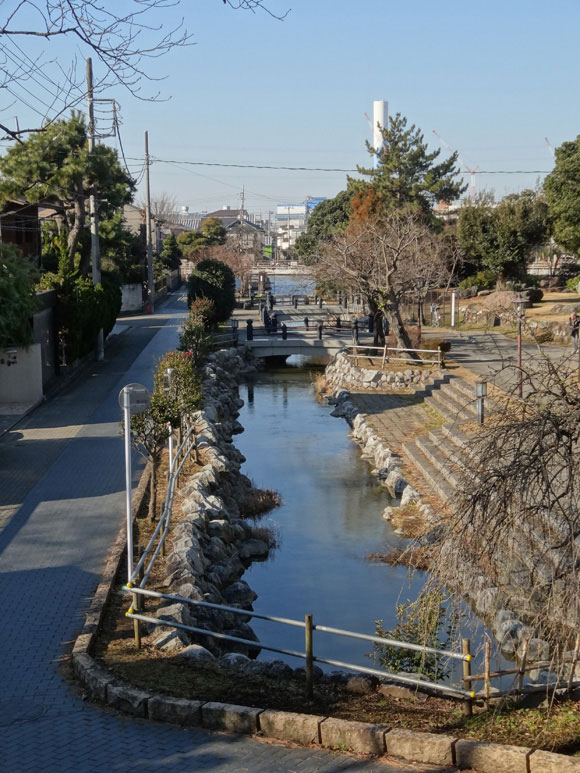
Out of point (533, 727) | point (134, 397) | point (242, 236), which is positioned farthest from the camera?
point (242, 236)

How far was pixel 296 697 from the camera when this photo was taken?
351 inches

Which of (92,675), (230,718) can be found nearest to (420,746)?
(230,718)

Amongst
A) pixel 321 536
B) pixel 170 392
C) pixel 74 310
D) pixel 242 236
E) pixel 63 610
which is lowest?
pixel 321 536

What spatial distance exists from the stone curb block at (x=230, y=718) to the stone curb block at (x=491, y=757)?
5.95ft

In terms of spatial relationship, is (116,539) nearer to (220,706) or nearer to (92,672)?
(92,672)

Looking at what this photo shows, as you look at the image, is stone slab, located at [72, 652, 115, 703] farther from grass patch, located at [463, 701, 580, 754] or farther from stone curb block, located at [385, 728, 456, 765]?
grass patch, located at [463, 701, 580, 754]

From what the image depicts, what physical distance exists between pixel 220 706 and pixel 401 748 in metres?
1.67

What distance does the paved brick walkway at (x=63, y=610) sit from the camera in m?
7.57

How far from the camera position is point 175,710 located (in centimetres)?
820

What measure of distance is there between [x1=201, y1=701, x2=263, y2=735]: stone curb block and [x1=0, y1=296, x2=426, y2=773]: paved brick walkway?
0.11 m

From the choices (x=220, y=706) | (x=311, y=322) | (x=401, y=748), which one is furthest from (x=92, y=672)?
(x=311, y=322)

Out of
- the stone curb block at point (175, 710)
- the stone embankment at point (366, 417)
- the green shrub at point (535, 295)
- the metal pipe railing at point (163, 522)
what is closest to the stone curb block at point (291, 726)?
the stone curb block at point (175, 710)

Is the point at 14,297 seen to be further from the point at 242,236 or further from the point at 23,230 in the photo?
the point at 242,236

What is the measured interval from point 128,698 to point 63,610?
2937 mm
